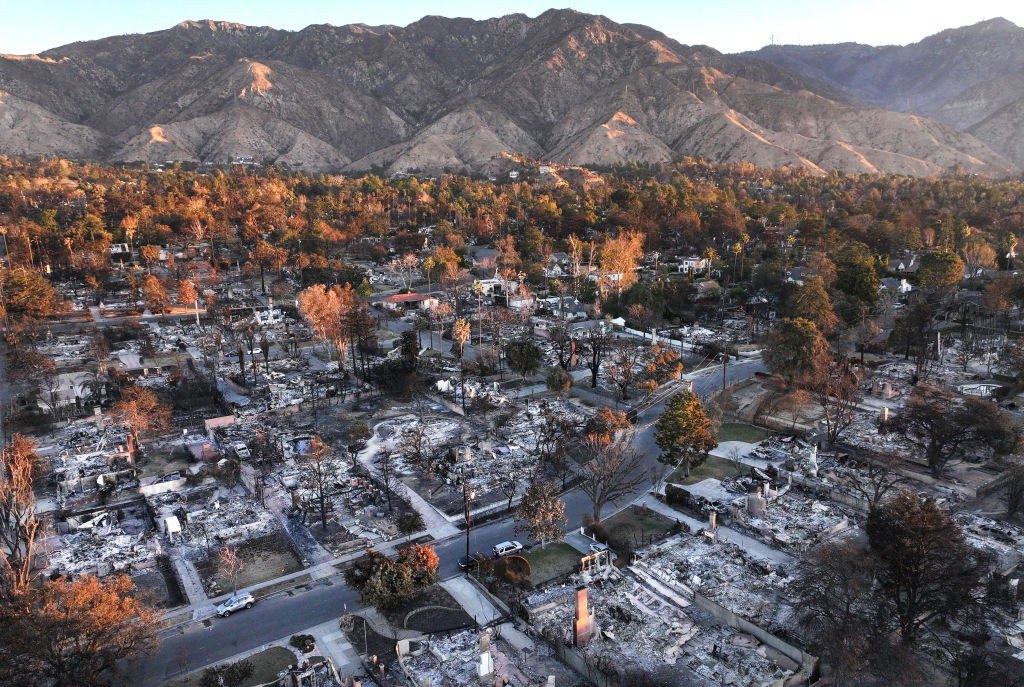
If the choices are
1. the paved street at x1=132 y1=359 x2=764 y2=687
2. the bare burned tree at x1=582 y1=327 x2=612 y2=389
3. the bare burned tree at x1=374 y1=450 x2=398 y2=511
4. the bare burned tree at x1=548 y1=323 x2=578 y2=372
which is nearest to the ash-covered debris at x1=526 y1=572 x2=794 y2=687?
the paved street at x1=132 y1=359 x2=764 y2=687

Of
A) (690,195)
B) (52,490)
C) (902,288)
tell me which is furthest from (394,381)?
(690,195)

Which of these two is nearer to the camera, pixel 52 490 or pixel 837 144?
pixel 52 490

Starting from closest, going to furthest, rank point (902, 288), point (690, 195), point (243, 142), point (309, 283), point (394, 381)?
point (394, 381) → point (902, 288) → point (309, 283) → point (690, 195) → point (243, 142)

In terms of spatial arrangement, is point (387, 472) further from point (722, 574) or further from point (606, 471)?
point (722, 574)

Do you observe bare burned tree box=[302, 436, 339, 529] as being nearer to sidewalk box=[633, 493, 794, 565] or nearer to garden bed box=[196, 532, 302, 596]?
garden bed box=[196, 532, 302, 596]

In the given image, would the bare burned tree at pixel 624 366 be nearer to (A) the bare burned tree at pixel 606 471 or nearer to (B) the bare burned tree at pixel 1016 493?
(A) the bare burned tree at pixel 606 471

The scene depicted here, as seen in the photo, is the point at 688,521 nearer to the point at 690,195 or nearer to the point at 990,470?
the point at 990,470

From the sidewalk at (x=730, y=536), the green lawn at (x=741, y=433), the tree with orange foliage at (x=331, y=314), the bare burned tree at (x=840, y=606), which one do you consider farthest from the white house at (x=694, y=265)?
the bare burned tree at (x=840, y=606)
